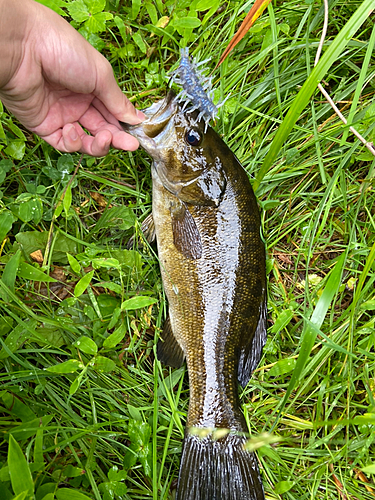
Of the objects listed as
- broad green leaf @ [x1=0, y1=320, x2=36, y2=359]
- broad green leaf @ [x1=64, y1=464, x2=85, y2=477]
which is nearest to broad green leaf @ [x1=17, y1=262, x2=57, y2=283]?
broad green leaf @ [x1=0, y1=320, x2=36, y2=359]

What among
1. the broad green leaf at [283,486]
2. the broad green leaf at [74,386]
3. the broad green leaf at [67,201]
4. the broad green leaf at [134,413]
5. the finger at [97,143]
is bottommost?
the broad green leaf at [283,486]

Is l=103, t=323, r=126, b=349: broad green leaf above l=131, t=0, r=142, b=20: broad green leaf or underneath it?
underneath

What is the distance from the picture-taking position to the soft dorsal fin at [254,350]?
7.66 feet

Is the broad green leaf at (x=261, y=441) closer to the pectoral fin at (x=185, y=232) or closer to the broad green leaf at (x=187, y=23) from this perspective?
the pectoral fin at (x=185, y=232)

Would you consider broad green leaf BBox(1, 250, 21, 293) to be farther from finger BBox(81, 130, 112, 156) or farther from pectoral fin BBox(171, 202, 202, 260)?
pectoral fin BBox(171, 202, 202, 260)

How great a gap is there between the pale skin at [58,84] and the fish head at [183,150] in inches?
3.9

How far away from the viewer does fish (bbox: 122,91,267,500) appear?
2.17 metres

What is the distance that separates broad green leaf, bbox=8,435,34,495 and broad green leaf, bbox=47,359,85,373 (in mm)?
452

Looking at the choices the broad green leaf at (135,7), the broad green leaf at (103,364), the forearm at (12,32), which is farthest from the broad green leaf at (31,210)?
the broad green leaf at (135,7)

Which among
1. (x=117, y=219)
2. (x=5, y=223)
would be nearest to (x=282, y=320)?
(x=117, y=219)

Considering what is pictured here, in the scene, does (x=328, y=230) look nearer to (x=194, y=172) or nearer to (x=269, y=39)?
(x=194, y=172)

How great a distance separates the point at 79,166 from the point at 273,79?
1.43 meters

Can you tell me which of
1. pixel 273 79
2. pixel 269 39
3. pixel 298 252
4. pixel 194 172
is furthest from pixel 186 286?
pixel 269 39

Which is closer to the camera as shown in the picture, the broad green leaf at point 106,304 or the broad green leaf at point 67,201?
the broad green leaf at point 67,201
